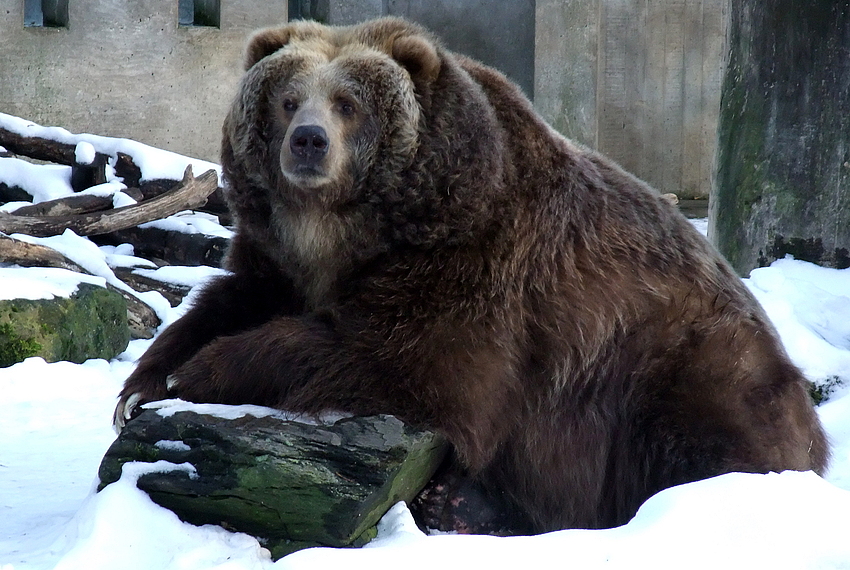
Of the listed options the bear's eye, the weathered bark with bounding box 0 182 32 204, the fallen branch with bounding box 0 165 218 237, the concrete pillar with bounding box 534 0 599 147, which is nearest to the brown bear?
the bear's eye

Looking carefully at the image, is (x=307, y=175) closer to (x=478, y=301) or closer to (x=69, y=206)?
(x=478, y=301)

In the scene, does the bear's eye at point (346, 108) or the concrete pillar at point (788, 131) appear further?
the concrete pillar at point (788, 131)

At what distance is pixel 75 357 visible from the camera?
22.1ft

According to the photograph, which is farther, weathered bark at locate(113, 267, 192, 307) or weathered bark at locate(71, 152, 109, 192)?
weathered bark at locate(71, 152, 109, 192)

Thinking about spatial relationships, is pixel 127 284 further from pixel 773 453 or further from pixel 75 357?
pixel 773 453

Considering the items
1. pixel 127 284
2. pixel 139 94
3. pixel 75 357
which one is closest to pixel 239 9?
pixel 139 94

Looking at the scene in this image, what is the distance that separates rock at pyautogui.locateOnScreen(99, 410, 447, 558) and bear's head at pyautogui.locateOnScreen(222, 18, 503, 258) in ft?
2.49

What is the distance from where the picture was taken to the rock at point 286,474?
3.27m

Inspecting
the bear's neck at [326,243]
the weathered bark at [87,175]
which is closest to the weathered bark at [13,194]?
the weathered bark at [87,175]

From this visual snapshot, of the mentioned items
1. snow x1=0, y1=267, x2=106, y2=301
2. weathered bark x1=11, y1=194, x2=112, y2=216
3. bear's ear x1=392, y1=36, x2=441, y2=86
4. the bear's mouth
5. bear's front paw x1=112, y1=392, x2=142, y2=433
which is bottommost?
snow x1=0, y1=267, x2=106, y2=301

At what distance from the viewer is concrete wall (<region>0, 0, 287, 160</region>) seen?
38.8ft

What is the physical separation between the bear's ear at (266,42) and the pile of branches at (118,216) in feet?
13.4

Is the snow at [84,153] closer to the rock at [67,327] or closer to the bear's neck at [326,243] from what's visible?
the rock at [67,327]

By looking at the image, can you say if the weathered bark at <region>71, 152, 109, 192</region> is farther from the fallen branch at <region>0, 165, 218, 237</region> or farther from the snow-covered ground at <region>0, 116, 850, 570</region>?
the snow-covered ground at <region>0, 116, 850, 570</region>
